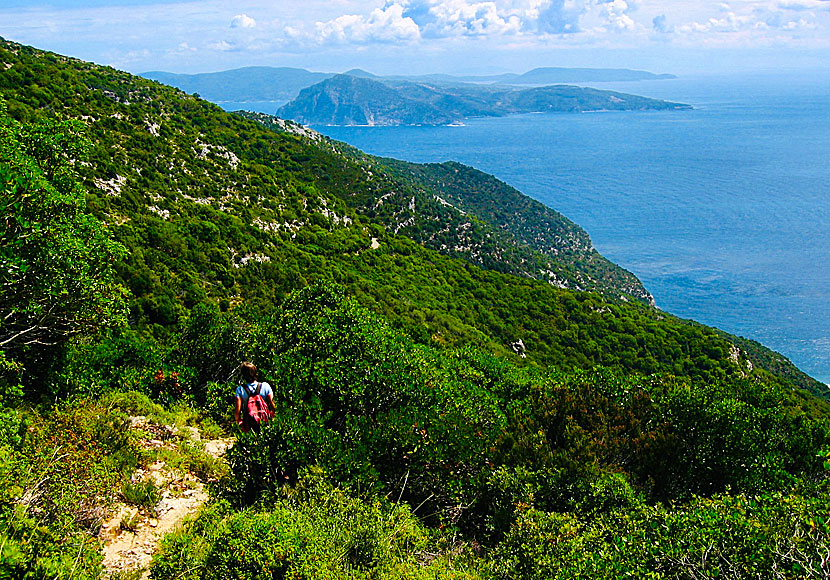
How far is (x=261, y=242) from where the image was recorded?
125 ft

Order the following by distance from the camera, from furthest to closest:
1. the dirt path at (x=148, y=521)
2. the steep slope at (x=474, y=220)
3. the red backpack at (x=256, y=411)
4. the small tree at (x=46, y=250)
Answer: the steep slope at (x=474, y=220), the red backpack at (x=256, y=411), the small tree at (x=46, y=250), the dirt path at (x=148, y=521)

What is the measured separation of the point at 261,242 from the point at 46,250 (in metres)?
29.1

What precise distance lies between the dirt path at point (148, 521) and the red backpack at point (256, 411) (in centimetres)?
131

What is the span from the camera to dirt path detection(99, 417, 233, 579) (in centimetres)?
740

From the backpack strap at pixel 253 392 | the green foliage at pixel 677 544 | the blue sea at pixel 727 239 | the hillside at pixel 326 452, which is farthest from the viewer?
the blue sea at pixel 727 239

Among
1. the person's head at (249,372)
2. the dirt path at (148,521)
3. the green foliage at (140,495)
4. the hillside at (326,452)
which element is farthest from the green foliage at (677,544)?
the green foliage at (140,495)

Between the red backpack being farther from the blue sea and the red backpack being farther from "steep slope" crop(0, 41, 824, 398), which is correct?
the blue sea

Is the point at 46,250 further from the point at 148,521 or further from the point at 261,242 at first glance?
the point at 261,242

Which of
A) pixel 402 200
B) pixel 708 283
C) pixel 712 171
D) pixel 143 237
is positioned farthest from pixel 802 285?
pixel 143 237

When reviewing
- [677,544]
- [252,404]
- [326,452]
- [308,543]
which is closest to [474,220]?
[252,404]

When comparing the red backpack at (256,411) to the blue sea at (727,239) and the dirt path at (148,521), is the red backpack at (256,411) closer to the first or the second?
the dirt path at (148,521)

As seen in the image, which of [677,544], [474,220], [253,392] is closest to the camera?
[677,544]

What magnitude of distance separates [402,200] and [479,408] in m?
61.5

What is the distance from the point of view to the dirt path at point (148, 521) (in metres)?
7.40
